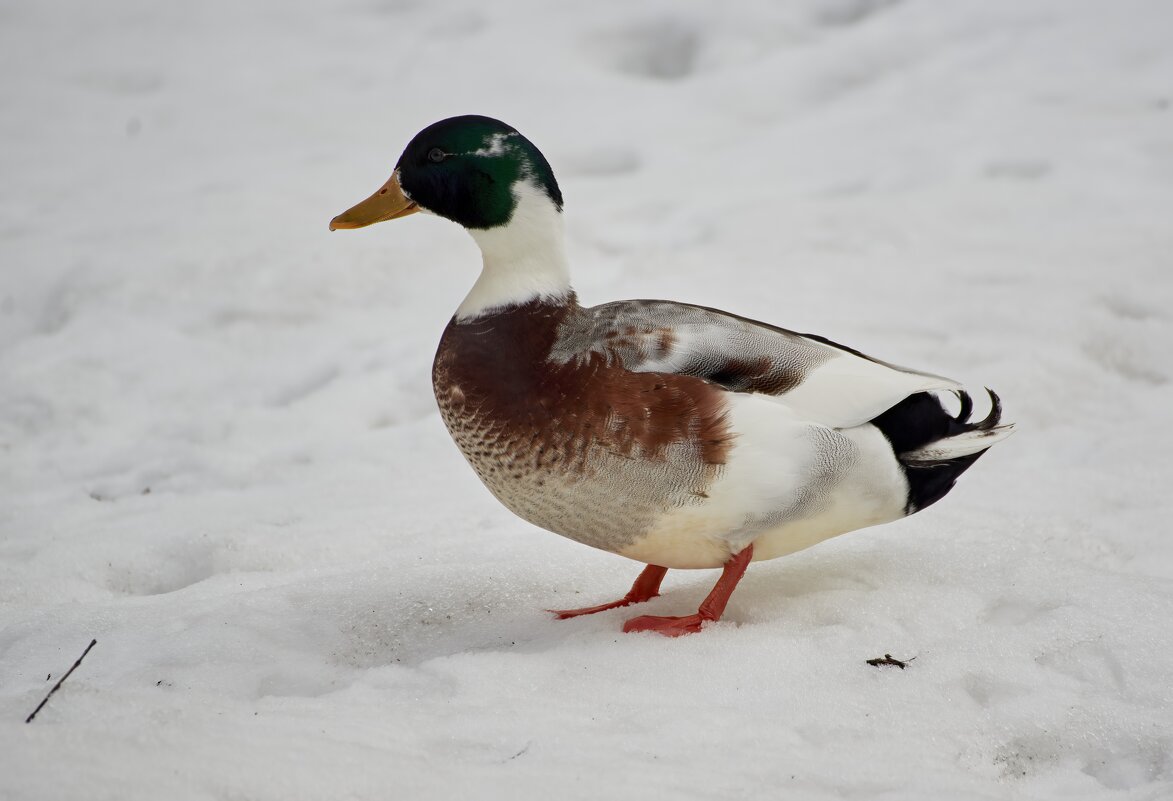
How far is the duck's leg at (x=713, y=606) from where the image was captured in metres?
2.84

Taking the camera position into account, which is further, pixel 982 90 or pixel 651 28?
pixel 651 28

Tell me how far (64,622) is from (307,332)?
2.49 meters

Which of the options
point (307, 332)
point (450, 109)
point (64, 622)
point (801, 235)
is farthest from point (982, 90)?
point (64, 622)

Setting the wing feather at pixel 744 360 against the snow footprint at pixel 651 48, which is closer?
the wing feather at pixel 744 360

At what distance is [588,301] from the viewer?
17.0 feet

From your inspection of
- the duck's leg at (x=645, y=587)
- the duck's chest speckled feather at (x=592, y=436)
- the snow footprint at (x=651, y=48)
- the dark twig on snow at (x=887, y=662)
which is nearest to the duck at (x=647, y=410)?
the duck's chest speckled feather at (x=592, y=436)

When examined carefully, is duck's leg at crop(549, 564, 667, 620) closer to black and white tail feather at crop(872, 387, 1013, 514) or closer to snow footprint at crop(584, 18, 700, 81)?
black and white tail feather at crop(872, 387, 1013, 514)

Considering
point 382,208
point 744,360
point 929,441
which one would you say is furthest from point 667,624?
point 382,208

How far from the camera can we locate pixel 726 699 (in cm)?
246

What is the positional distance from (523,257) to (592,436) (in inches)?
19.9

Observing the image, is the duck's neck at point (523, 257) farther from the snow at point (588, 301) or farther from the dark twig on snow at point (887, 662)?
the dark twig on snow at point (887, 662)

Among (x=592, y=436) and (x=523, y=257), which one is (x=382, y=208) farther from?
(x=592, y=436)

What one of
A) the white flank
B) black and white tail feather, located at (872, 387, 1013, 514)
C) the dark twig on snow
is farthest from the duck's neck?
the dark twig on snow

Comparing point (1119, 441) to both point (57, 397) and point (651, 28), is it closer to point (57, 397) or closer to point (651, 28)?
point (57, 397)
